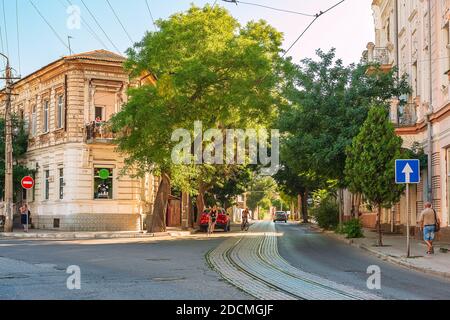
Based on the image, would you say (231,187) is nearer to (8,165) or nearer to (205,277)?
(8,165)

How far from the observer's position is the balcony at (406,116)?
2920 centimetres

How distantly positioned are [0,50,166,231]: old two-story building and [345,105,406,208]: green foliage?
1708cm

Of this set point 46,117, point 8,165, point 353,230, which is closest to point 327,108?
point 353,230

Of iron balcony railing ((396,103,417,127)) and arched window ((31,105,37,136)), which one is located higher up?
arched window ((31,105,37,136))

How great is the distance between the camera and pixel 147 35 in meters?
31.6

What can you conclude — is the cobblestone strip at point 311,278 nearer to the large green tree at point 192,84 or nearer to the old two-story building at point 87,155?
the large green tree at point 192,84

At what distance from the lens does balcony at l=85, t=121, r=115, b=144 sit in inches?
1436

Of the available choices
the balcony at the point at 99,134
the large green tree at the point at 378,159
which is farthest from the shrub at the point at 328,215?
the large green tree at the point at 378,159

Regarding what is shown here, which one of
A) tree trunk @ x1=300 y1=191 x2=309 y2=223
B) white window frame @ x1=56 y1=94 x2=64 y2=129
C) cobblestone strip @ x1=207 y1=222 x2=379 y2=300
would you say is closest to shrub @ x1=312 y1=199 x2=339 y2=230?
white window frame @ x1=56 y1=94 x2=64 y2=129

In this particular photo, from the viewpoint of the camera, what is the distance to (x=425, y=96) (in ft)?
89.4

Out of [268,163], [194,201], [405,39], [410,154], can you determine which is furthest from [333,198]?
[410,154]

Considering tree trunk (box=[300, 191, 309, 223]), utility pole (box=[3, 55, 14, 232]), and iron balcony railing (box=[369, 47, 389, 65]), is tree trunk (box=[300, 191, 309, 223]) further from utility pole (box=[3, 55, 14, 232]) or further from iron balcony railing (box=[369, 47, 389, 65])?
utility pole (box=[3, 55, 14, 232])
